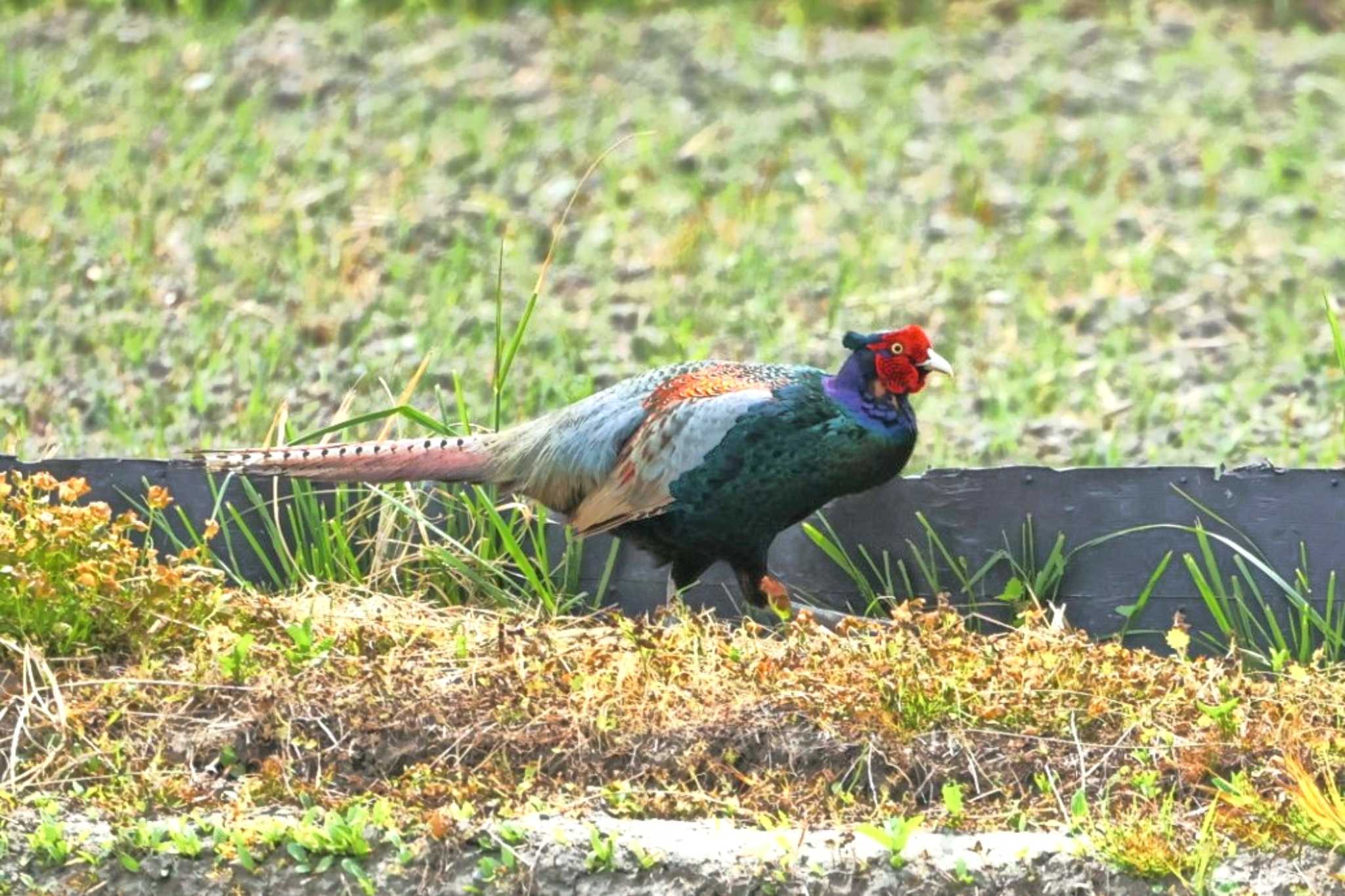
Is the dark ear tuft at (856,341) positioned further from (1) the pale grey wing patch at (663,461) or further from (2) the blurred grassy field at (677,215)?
(2) the blurred grassy field at (677,215)

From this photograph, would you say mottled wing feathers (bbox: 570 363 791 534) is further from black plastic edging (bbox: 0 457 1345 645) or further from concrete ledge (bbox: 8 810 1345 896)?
concrete ledge (bbox: 8 810 1345 896)

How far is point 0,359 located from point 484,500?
2.75 metres

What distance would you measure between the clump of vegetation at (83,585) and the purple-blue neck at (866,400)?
139cm

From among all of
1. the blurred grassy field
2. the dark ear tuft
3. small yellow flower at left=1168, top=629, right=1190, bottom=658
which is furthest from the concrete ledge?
the blurred grassy field

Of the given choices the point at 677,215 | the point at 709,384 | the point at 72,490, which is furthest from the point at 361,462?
the point at 677,215

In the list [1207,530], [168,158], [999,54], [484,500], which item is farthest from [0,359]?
[999,54]

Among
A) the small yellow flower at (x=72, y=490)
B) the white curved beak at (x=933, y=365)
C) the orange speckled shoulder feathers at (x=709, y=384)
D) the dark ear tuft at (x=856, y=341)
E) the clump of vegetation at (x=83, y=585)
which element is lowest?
the clump of vegetation at (x=83, y=585)

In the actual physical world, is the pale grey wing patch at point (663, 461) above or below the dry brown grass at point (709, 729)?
above

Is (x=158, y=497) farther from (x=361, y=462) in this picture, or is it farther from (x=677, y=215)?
(x=677, y=215)

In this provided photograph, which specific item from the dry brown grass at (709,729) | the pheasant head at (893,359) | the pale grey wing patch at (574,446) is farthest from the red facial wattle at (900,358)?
the dry brown grass at (709,729)

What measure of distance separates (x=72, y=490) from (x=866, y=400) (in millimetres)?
1693

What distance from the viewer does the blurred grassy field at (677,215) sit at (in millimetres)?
7457

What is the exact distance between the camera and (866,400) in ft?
17.4

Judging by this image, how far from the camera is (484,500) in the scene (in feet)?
18.4
